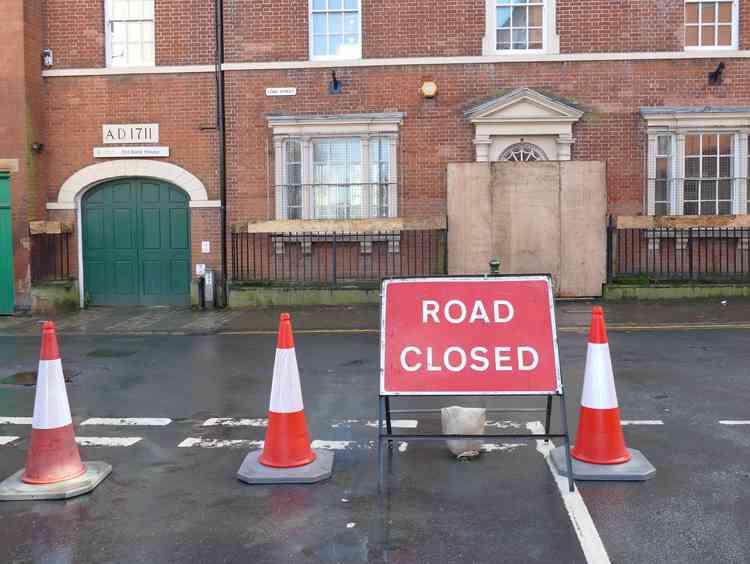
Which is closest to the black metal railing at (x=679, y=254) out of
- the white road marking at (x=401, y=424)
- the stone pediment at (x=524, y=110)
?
the stone pediment at (x=524, y=110)

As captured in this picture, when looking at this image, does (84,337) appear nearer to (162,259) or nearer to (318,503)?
(162,259)

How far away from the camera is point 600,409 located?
18.2ft

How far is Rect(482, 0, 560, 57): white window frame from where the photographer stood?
16.0 metres

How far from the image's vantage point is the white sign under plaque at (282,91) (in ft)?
53.6

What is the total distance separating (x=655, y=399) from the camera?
765 cm

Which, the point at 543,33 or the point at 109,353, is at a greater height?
the point at 543,33

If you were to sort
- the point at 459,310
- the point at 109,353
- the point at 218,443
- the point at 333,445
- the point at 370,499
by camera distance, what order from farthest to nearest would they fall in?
the point at 109,353
the point at 218,443
the point at 333,445
the point at 459,310
the point at 370,499

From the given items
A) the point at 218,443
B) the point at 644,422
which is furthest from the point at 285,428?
the point at 644,422

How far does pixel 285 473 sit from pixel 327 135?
11.7m

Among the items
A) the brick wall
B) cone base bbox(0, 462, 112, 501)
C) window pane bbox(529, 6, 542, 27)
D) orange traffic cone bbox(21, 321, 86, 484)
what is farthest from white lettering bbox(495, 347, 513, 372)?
window pane bbox(529, 6, 542, 27)

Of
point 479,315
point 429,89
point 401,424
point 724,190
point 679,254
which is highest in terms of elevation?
point 429,89

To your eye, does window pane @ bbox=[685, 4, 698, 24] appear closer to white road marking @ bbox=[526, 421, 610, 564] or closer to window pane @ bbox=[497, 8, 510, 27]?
window pane @ bbox=[497, 8, 510, 27]

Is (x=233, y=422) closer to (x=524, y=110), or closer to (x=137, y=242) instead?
(x=137, y=242)

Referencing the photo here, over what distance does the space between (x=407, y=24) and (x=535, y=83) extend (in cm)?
274
